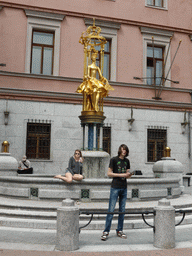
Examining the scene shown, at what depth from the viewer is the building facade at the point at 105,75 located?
53.0 ft

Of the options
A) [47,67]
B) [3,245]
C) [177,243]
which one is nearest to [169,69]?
[47,67]

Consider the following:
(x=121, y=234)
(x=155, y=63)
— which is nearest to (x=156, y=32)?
(x=155, y=63)

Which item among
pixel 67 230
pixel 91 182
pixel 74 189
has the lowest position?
pixel 67 230

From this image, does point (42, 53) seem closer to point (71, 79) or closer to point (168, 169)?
Result: point (71, 79)

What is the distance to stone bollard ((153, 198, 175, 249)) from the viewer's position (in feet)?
18.7

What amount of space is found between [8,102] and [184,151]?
10.7 metres

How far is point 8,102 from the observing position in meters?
15.8

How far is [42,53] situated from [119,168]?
1244cm

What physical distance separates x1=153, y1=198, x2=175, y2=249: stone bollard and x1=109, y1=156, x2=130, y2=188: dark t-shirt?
37.2 inches

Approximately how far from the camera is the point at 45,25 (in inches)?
671

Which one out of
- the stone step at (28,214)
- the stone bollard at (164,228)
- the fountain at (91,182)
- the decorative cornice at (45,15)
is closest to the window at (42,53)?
the decorative cornice at (45,15)

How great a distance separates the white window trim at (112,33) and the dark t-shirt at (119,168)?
1181 cm

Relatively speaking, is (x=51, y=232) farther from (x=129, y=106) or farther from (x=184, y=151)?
(x=184, y=151)

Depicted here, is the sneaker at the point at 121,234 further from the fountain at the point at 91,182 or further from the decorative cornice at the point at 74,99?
the decorative cornice at the point at 74,99
